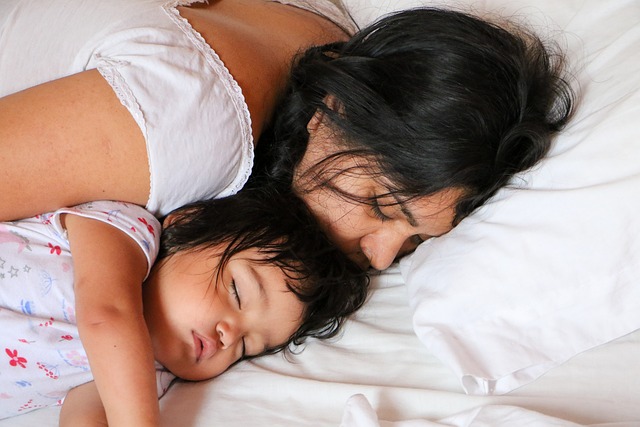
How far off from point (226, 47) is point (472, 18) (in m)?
0.41

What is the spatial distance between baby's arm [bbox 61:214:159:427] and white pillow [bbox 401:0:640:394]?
16.3 inches

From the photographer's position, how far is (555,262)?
3.49 feet

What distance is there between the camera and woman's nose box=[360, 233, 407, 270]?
1.20m

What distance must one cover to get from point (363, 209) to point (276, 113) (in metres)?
0.24

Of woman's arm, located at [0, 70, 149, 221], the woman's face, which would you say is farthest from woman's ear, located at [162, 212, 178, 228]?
the woman's face

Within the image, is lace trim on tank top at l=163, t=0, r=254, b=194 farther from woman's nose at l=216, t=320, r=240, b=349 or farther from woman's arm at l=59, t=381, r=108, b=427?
woman's arm at l=59, t=381, r=108, b=427

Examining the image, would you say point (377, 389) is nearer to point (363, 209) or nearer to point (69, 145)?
point (363, 209)

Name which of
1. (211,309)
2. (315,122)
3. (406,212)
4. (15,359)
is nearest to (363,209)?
(406,212)

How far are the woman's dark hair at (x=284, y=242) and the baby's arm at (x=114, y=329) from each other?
0.42ft

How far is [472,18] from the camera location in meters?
1.22

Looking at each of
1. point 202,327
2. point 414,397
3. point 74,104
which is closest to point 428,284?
point 414,397

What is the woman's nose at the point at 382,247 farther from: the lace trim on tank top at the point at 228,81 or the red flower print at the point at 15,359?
the red flower print at the point at 15,359

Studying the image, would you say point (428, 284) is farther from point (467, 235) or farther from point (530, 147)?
point (530, 147)

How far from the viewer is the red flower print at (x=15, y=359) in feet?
3.59
